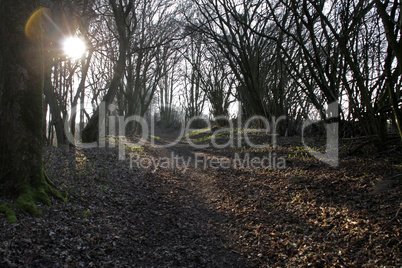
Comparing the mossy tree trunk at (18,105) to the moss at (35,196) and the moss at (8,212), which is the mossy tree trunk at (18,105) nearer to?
the moss at (35,196)

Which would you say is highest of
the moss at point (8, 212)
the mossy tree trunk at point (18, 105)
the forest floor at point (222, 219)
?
the mossy tree trunk at point (18, 105)

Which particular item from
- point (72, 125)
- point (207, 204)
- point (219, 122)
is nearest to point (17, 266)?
point (207, 204)

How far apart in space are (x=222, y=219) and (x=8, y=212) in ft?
11.8

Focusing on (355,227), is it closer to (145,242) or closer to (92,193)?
(145,242)

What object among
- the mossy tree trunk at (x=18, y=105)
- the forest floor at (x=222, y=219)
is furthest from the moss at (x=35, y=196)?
the forest floor at (x=222, y=219)

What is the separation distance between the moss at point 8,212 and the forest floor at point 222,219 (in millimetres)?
77

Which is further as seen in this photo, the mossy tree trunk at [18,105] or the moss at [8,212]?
the mossy tree trunk at [18,105]

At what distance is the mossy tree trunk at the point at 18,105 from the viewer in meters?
4.02

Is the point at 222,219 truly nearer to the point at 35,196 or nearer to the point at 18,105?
the point at 35,196

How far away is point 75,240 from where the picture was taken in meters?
3.54

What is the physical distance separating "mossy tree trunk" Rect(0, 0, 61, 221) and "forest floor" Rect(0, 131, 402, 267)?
0.61 m

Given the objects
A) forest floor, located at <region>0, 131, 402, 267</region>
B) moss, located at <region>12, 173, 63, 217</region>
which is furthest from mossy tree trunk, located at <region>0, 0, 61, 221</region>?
forest floor, located at <region>0, 131, 402, 267</region>

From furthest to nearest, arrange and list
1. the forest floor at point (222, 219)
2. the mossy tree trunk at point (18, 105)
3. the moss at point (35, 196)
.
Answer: the mossy tree trunk at point (18, 105), the moss at point (35, 196), the forest floor at point (222, 219)

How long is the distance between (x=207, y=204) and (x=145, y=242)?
215 centimetres
